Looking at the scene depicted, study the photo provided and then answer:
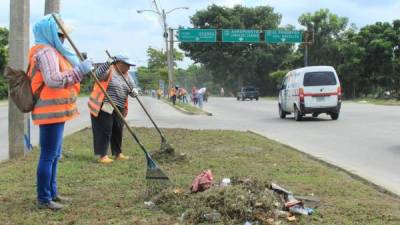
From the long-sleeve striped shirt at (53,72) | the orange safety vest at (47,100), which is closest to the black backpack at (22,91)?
the orange safety vest at (47,100)

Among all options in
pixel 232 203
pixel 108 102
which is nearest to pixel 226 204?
pixel 232 203

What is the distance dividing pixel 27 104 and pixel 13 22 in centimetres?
456

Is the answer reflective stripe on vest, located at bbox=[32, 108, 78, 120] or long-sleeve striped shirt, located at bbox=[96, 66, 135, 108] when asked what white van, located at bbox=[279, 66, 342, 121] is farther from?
reflective stripe on vest, located at bbox=[32, 108, 78, 120]

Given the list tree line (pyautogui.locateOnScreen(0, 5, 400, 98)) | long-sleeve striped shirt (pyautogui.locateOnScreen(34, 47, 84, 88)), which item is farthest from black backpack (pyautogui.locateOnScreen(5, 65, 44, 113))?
tree line (pyautogui.locateOnScreen(0, 5, 400, 98))

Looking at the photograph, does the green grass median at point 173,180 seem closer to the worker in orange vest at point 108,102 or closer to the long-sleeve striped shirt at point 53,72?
the worker in orange vest at point 108,102

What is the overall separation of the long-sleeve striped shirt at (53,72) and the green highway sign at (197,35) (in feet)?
165

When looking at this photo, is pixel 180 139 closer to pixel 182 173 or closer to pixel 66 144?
pixel 66 144

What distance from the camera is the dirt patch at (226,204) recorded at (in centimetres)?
505

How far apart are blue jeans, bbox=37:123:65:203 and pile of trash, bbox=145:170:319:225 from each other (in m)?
1.01

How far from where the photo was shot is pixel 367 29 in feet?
181

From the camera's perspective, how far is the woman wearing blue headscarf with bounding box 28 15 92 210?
548 cm

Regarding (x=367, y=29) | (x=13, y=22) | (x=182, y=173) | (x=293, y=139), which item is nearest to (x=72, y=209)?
(x=182, y=173)

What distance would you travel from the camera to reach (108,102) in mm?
9250

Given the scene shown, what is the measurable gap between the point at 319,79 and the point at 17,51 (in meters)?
14.3
